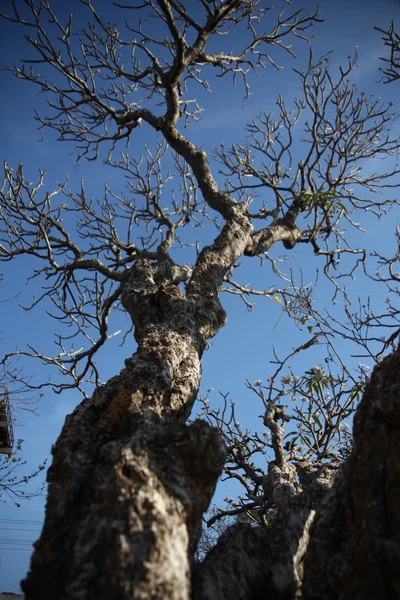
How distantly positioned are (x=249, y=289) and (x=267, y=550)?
4482 millimetres

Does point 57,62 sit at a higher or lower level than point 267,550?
higher

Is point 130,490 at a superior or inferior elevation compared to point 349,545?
superior

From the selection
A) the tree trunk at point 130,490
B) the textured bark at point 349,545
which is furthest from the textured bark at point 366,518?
the tree trunk at point 130,490

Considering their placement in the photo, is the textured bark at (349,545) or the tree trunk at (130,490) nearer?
the tree trunk at (130,490)

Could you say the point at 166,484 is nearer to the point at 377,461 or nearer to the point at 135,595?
the point at 135,595

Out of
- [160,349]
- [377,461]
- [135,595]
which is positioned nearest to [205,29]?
[160,349]

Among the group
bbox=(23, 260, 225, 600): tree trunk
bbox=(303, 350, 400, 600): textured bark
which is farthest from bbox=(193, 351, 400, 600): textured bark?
bbox=(23, 260, 225, 600): tree trunk

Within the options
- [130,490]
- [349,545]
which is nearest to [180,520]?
[130,490]

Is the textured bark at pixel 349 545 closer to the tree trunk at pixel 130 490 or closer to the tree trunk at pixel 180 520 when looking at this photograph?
the tree trunk at pixel 180 520

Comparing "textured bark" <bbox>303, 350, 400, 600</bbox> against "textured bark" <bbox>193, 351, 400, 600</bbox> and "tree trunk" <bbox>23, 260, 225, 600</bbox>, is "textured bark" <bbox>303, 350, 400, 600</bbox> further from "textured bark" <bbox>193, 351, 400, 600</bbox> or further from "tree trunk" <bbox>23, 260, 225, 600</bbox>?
"tree trunk" <bbox>23, 260, 225, 600</bbox>

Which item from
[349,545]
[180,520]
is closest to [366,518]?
[349,545]

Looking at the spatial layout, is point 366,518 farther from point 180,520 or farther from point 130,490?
point 130,490

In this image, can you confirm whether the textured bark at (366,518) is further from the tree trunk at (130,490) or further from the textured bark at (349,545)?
the tree trunk at (130,490)

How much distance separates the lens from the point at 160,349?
226cm
